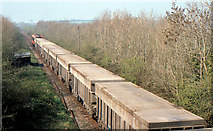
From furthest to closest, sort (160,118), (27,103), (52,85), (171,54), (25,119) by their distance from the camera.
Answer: (52,85)
(171,54)
(27,103)
(25,119)
(160,118)

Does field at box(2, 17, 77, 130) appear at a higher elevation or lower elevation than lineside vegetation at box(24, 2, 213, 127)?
lower

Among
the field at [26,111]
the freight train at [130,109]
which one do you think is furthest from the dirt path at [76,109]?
the freight train at [130,109]

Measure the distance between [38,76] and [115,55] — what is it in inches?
298

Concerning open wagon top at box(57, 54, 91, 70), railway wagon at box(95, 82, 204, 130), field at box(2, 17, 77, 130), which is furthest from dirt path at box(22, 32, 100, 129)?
open wagon top at box(57, 54, 91, 70)

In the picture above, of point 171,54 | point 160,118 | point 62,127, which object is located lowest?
point 62,127

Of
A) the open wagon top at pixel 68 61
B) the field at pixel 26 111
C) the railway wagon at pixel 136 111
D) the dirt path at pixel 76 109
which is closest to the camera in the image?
the railway wagon at pixel 136 111

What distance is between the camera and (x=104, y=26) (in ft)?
102

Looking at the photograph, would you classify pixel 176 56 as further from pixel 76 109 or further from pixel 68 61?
pixel 68 61

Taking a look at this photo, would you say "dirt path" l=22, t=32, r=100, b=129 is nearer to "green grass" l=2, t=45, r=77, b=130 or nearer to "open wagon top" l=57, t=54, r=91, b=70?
"green grass" l=2, t=45, r=77, b=130

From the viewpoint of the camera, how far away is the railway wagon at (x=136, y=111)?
6004 mm

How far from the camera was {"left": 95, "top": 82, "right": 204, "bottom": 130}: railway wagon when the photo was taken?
19.7 ft

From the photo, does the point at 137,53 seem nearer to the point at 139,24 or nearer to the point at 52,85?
the point at 139,24

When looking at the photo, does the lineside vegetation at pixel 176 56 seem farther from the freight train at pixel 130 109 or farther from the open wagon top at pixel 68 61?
the open wagon top at pixel 68 61

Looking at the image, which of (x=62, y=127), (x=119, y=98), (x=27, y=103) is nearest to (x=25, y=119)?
(x=27, y=103)
